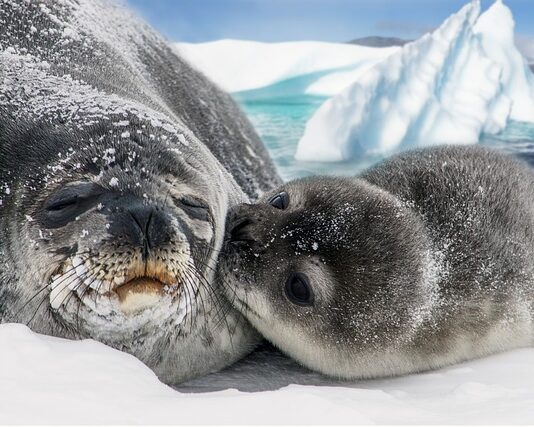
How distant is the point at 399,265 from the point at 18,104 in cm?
162

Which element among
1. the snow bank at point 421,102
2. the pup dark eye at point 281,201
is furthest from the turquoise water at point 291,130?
the pup dark eye at point 281,201

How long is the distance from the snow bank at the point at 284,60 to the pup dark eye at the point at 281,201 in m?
15.0

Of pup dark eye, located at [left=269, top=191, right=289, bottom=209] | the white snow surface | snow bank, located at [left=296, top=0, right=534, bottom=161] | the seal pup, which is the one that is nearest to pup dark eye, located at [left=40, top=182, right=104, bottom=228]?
the white snow surface

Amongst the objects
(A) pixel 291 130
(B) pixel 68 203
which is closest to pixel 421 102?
(A) pixel 291 130

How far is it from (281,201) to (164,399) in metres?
1.52

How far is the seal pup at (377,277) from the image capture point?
10.2ft

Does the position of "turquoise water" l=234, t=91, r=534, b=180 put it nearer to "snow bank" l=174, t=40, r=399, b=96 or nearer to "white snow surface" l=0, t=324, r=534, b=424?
"snow bank" l=174, t=40, r=399, b=96

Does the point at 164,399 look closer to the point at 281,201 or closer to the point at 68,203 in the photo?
the point at 68,203

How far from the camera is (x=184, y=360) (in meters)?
3.06

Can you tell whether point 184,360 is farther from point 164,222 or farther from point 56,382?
point 56,382

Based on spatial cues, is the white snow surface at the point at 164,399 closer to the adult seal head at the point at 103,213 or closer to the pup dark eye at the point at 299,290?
the adult seal head at the point at 103,213

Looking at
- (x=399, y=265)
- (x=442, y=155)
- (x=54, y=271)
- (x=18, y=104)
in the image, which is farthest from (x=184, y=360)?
(x=442, y=155)

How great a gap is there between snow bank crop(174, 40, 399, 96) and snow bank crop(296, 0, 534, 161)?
5818 mm

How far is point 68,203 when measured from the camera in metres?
2.63
